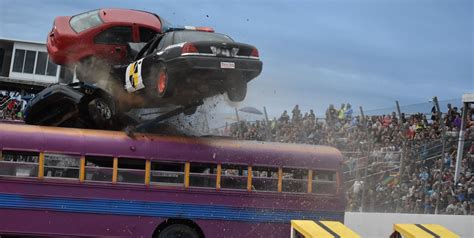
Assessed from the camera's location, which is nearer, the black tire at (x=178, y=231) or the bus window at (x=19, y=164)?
the bus window at (x=19, y=164)

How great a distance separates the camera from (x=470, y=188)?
648 inches

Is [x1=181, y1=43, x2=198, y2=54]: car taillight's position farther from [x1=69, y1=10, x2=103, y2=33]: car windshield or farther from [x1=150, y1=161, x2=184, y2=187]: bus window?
[x1=69, y1=10, x2=103, y2=33]: car windshield

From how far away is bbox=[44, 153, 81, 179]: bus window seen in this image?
39.3ft

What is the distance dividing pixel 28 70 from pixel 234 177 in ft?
102

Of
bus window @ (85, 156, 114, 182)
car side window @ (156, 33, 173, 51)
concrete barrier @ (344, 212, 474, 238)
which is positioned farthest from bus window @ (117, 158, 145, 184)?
concrete barrier @ (344, 212, 474, 238)

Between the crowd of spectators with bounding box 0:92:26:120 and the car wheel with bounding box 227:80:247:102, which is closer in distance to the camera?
the car wheel with bounding box 227:80:247:102

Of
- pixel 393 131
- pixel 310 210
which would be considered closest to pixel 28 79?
pixel 393 131

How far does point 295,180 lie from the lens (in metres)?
13.1

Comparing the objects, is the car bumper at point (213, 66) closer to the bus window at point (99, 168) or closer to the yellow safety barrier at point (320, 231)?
the bus window at point (99, 168)

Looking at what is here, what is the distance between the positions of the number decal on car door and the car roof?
95cm

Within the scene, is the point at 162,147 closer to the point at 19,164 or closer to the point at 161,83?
the point at 161,83

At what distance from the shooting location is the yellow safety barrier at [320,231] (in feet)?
26.4

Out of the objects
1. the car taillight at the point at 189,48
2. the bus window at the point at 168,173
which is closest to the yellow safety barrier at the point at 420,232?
the car taillight at the point at 189,48

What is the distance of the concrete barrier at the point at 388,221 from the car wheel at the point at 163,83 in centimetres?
544
